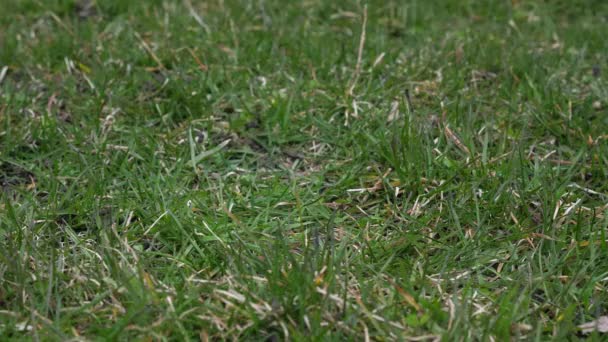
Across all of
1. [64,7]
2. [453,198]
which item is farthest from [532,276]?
[64,7]

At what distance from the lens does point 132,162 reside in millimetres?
2799

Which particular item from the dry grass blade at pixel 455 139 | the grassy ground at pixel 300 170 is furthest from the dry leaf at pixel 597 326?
the dry grass blade at pixel 455 139

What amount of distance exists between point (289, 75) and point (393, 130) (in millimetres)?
791

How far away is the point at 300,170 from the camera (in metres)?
2.87

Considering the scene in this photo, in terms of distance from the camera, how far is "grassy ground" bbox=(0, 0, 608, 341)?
2.02 meters

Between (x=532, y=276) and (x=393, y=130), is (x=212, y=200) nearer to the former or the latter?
(x=393, y=130)

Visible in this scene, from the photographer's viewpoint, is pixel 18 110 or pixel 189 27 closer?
pixel 18 110

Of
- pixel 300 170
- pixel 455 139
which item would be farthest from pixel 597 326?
pixel 300 170

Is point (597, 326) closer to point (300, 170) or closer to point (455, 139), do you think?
point (455, 139)

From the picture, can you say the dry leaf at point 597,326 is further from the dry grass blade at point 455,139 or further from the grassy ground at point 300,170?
the dry grass blade at point 455,139

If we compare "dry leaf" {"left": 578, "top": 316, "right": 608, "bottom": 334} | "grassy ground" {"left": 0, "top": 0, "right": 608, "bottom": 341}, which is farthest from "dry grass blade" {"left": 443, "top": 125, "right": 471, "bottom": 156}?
Answer: "dry leaf" {"left": 578, "top": 316, "right": 608, "bottom": 334}

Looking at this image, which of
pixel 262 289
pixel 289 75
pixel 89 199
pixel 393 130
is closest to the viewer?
pixel 262 289

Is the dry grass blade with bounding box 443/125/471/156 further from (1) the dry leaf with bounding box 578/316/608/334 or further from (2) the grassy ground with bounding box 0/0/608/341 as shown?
(1) the dry leaf with bounding box 578/316/608/334

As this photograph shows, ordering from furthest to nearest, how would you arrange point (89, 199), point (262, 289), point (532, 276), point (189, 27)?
point (189, 27) < point (89, 199) < point (532, 276) < point (262, 289)
